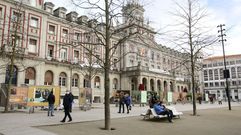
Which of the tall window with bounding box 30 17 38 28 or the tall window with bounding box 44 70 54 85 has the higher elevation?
the tall window with bounding box 30 17 38 28

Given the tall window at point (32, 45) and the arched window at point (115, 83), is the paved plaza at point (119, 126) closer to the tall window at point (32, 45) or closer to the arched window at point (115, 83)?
the tall window at point (32, 45)

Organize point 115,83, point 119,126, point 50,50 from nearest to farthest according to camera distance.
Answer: point 119,126 < point 50,50 < point 115,83

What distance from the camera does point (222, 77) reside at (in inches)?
4407

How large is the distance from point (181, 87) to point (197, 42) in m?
56.5

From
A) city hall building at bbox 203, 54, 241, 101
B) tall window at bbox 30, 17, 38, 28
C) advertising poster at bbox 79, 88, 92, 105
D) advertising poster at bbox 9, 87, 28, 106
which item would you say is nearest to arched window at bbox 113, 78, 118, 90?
tall window at bbox 30, 17, 38, 28

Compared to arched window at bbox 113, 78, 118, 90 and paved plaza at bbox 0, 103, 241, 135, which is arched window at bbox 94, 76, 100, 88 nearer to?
arched window at bbox 113, 78, 118, 90

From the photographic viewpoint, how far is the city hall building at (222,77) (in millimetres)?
106250

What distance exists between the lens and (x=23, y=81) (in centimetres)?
3297

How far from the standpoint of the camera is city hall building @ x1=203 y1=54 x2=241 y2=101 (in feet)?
349

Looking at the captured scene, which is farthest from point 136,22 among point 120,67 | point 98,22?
point 120,67

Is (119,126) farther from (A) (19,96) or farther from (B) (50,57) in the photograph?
(B) (50,57)

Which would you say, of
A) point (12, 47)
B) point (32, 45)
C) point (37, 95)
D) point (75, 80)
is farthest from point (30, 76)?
point (37, 95)


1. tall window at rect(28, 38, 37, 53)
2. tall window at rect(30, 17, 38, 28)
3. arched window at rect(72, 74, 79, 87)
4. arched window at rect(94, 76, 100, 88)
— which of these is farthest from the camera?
arched window at rect(94, 76, 100, 88)

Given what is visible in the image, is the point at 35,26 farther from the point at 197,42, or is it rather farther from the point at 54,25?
the point at 197,42
